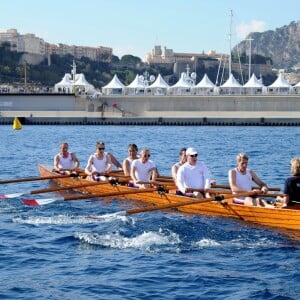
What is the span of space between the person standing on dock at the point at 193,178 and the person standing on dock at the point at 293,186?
2589 mm

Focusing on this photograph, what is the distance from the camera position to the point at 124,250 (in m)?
15.6

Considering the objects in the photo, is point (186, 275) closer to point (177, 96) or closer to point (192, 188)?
point (192, 188)

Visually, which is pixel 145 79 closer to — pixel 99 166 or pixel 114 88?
pixel 114 88

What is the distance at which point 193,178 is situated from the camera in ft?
62.3

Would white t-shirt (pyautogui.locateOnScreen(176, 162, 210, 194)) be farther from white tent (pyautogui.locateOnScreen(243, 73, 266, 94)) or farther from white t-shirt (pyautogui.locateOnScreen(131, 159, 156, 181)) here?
white tent (pyautogui.locateOnScreen(243, 73, 266, 94))

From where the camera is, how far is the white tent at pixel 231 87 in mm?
98625

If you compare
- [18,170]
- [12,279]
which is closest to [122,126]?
[18,170]

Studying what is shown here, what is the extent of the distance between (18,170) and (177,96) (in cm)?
5999

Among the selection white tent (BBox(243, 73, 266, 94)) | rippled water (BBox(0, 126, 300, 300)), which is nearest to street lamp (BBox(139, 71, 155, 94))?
white tent (BBox(243, 73, 266, 94))

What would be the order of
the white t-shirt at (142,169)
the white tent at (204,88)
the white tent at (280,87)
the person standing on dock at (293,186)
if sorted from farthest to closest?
the white tent at (204,88) < the white tent at (280,87) < the white t-shirt at (142,169) < the person standing on dock at (293,186)

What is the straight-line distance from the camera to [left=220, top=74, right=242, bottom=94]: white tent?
9862 centimetres

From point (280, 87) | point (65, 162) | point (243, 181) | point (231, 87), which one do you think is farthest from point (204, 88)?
point (243, 181)

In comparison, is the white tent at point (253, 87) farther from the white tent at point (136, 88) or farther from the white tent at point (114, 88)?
the white tent at point (114, 88)

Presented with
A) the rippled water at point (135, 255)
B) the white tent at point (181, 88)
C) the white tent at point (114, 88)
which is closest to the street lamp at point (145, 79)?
the white tent at point (114, 88)
